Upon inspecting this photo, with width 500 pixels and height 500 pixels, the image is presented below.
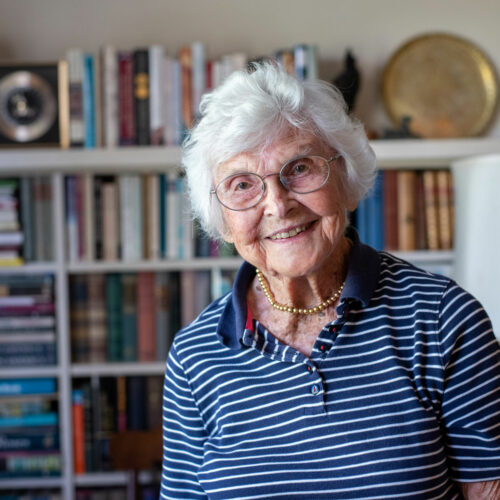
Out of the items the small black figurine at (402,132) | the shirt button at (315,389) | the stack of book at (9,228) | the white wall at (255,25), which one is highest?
the white wall at (255,25)

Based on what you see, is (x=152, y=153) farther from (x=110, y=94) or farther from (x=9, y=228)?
(x=9, y=228)

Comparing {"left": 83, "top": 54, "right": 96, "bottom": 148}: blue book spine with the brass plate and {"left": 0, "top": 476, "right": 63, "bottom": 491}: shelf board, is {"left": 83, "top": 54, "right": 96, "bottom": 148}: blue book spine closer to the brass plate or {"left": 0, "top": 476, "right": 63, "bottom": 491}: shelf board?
the brass plate

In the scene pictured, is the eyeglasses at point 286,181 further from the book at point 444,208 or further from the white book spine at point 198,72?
the book at point 444,208

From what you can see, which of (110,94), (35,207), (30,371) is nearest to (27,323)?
(30,371)

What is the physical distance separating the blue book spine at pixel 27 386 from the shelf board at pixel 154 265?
0.39 metres

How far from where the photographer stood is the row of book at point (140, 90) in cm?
200

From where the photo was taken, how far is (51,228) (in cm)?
210

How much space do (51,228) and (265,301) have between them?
1.20 m

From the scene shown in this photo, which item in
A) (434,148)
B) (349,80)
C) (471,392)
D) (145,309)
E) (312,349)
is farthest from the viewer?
(145,309)

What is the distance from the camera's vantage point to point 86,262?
210cm

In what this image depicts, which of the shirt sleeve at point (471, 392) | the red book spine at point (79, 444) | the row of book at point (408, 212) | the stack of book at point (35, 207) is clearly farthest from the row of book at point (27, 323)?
the shirt sleeve at point (471, 392)

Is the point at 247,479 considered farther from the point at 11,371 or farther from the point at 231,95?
the point at 11,371

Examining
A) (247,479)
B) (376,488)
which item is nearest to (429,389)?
(376,488)

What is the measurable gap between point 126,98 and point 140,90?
0.05 m
